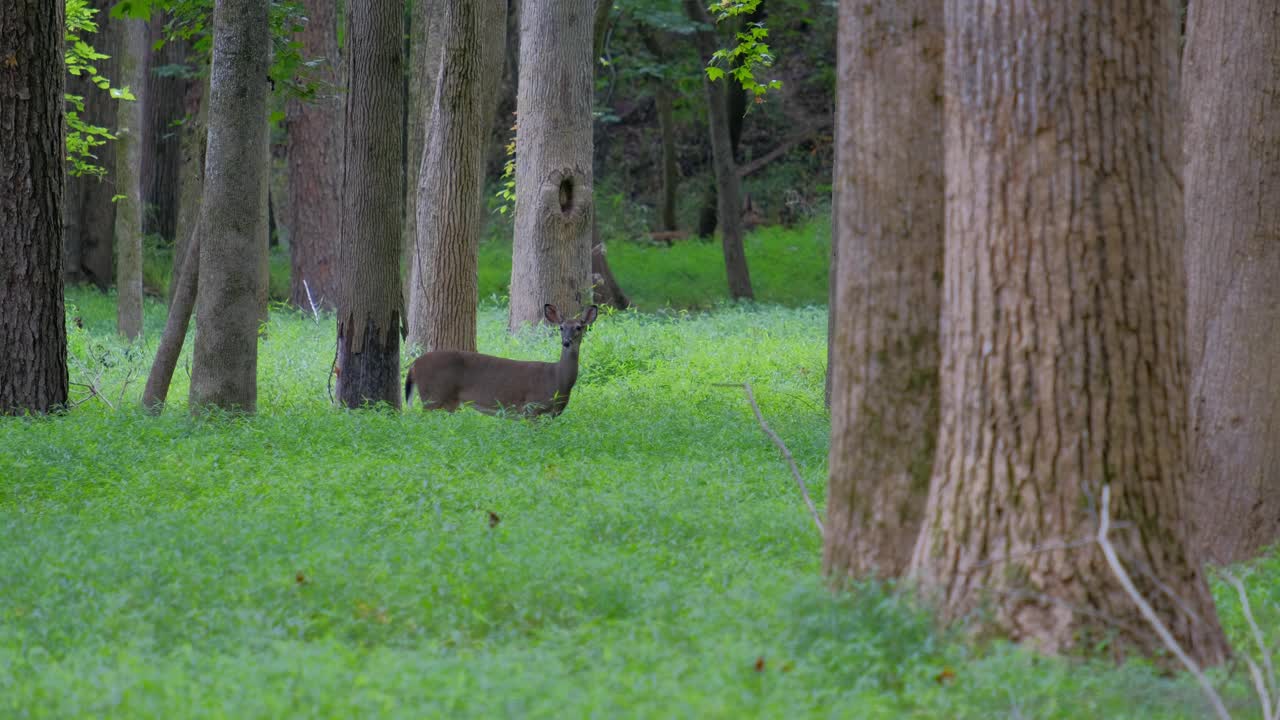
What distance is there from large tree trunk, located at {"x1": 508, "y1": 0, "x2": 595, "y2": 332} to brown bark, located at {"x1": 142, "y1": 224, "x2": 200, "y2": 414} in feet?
21.2

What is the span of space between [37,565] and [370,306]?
5.26m

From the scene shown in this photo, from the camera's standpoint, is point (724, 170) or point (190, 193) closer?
point (190, 193)

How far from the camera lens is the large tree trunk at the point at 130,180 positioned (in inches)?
698

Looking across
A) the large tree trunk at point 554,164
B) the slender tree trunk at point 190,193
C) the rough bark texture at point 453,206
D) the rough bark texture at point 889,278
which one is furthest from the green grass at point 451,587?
the slender tree trunk at point 190,193

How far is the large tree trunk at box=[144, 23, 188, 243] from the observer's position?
29828 mm

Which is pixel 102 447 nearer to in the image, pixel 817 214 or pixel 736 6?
pixel 736 6

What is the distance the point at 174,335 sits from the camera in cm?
1046

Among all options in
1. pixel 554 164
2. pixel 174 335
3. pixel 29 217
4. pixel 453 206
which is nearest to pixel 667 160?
pixel 554 164

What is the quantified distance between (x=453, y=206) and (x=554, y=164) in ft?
9.01

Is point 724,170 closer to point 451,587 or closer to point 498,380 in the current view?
point 498,380

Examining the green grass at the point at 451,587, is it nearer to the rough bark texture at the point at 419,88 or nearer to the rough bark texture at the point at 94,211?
the rough bark texture at the point at 419,88

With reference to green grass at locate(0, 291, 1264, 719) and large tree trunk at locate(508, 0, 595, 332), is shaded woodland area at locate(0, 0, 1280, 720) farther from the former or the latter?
large tree trunk at locate(508, 0, 595, 332)

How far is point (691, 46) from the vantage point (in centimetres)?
3200

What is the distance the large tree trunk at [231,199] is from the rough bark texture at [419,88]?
6.31 m
